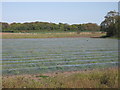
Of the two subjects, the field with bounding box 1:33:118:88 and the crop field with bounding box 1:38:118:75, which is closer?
the field with bounding box 1:33:118:88

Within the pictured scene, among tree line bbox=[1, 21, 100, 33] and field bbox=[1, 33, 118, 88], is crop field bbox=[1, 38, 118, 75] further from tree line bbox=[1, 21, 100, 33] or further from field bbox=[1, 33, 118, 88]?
tree line bbox=[1, 21, 100, 33]

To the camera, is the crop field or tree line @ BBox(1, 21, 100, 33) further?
tree line @ BBox(1, 21, 100, 33)

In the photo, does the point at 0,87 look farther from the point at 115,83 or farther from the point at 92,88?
the point at 115,83

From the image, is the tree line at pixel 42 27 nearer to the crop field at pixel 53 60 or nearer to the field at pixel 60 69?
the crop field at pixel 53 60

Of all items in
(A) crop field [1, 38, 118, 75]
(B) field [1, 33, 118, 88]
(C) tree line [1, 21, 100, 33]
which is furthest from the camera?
(C) tree line [1, 21, 100, 33]

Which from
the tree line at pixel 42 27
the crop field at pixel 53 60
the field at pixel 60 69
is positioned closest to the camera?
the field at pixel 60 69

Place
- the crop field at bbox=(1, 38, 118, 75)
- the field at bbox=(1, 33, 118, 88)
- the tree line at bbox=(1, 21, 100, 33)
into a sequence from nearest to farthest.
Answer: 1. the field at bbox=(1, 33, 118, 88)
2. the crop field at bbox=(1, 38, 118, 75)
3. the tree line at bbox=(1, 21, 100, 33)

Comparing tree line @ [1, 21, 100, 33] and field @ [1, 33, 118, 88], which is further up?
tree line @ [1, 21, 100, 33]

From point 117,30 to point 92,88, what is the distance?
4753cm

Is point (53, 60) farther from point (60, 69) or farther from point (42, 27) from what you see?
point (42, 27)

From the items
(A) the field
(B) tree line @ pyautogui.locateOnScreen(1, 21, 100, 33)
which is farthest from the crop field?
(B) tree line @ pyautogui.locateOnScreen(1, 21, 100, 33)

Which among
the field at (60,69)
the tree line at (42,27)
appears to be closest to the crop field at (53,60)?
the field at (60,69)

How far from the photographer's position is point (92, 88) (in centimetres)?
555

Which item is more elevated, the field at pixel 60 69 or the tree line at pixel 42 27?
the tree line at pixel 42 27
